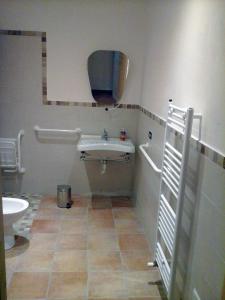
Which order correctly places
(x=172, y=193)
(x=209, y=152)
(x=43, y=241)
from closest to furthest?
1. (x=209, y=152)
2. (x=172, y=193)
3. (x=43, y=241)

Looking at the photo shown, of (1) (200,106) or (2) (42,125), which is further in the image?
(2) (42,125)

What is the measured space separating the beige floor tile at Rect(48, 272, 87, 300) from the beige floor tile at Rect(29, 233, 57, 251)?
41 cm

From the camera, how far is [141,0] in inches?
128

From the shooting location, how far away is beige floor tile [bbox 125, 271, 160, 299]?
218 centimetres

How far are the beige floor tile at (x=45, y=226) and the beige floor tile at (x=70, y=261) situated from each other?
1.35ft

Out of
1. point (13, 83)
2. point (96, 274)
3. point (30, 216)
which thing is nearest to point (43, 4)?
point (13, 83)

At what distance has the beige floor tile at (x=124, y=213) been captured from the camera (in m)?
3.39

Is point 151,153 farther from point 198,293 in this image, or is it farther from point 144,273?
point 198,293

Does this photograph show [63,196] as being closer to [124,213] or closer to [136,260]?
[124,213]

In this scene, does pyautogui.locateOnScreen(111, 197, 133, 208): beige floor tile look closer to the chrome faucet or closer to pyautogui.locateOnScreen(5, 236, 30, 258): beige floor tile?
the chrome faucet

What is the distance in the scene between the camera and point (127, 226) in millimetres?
3182

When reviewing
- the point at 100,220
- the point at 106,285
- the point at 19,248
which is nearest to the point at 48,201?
the point at 100,220

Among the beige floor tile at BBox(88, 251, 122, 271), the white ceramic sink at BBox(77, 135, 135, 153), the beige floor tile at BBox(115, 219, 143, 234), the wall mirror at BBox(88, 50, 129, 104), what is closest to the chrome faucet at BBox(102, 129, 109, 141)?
the white ceramic sink at BBox(77, 135, 135, 153)

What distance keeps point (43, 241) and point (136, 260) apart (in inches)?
35.3
